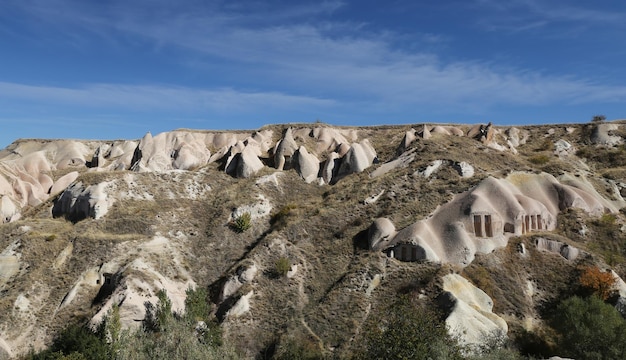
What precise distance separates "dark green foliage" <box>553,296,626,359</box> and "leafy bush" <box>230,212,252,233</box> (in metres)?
31.4

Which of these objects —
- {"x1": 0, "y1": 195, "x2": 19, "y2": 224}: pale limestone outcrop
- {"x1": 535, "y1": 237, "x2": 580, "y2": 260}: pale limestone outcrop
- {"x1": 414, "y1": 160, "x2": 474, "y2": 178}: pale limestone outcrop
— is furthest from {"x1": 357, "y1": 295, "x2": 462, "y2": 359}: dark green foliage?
{"x1": 0, "y1": 195, "x2": 19, "y2": 224}: pale limestone outcrop

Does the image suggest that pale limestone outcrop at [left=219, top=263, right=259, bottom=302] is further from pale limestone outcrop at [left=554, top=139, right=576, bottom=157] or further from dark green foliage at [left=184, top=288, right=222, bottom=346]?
pale limestone outcrop at [left=554, top=139, right=576, bottom=157]

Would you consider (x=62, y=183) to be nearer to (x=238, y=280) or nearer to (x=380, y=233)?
(x=238, y=280)

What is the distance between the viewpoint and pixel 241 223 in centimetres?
5134

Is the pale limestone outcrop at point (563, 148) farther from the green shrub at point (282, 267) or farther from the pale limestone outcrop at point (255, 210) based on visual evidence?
the green shrub at point (282, 267)

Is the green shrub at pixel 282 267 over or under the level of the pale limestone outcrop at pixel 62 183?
under

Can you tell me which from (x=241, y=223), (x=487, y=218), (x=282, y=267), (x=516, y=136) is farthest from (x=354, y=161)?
(x=516, y=136)

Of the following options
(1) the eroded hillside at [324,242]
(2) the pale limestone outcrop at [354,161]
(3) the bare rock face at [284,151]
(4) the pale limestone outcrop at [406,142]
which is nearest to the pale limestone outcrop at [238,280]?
(1) the eroded hillside at [324,242]

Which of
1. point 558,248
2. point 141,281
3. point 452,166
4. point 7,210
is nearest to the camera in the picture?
point 141,281

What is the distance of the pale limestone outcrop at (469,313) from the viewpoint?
32812mm

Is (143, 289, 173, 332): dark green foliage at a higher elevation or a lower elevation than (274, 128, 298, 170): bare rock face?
lower

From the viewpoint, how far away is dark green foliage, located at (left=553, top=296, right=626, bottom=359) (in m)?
29.3

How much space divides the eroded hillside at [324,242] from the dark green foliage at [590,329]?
2.54m

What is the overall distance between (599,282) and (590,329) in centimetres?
800
